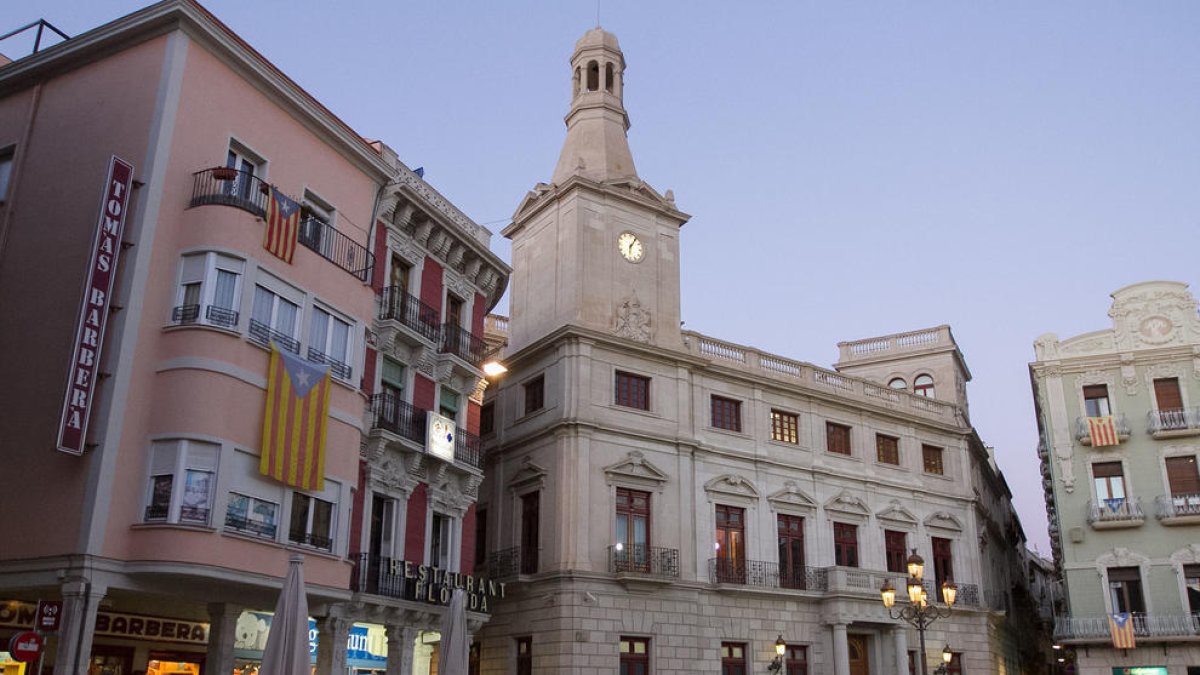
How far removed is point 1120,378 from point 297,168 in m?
37.3

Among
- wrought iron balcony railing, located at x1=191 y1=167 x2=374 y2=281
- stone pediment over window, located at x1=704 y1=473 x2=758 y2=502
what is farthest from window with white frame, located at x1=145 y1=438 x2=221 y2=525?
stone pediment over window, located at x1=704 y1=473 x2=758 y2=502

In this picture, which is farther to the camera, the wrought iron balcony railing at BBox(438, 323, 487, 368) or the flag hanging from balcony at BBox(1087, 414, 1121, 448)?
the flag hanging from balcony at BBox(1087, 414, 1121, 448)

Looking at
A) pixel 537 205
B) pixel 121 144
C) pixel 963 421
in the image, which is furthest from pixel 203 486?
pixel 963 421

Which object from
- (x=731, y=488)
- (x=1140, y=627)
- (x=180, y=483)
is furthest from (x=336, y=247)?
(x=1140, y=627)

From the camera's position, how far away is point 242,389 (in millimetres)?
20578

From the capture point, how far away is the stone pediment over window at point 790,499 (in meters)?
39.7

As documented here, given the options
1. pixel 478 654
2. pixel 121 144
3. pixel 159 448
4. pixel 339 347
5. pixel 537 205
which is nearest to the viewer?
pixel 159 448

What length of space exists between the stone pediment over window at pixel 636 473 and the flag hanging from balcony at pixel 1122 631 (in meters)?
20.1

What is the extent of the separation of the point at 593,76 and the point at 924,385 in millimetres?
22617

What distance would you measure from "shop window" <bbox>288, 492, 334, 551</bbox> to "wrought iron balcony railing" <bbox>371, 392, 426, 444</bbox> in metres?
3.68

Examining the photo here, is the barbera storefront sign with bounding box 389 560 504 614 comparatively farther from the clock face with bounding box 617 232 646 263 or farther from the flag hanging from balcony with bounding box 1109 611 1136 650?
the flag hanging from balcony with bounding box 1109 611 1136 650

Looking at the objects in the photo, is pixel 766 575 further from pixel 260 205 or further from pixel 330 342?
pixel 260 205

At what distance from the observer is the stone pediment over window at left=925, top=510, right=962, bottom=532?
146 feet

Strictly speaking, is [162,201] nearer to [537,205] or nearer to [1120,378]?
[537,205]
